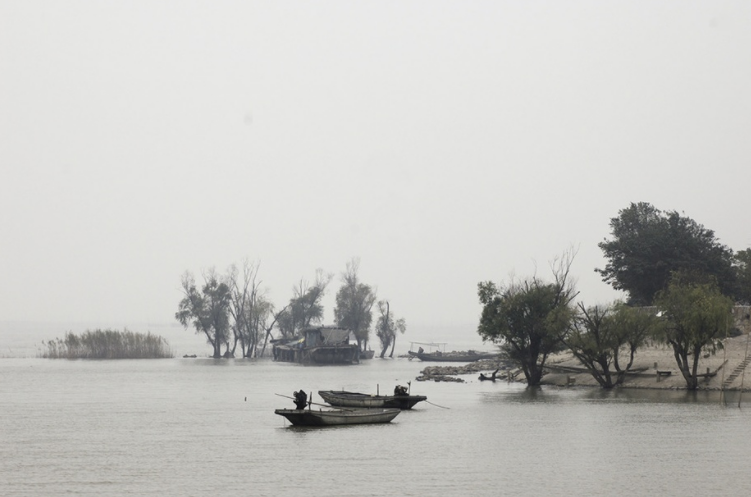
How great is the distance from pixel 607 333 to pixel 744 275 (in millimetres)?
34786

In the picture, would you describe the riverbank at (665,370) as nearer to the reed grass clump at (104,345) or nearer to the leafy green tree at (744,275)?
the leafy green tree at (744,275)

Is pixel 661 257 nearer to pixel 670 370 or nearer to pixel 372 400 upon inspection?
pixel 670 370

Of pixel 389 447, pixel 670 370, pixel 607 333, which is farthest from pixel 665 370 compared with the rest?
pixel 389 447

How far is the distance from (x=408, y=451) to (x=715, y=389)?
33.9m

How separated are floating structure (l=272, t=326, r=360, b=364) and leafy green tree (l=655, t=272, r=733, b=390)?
77.8 m

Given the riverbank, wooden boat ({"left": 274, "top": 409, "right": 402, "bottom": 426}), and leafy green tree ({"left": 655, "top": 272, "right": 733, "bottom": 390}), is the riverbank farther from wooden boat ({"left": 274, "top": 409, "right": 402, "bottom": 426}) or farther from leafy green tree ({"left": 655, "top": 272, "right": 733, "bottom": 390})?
wooden boat ({"left": 274, "top": 409, "right": 402, "bottom": 426})

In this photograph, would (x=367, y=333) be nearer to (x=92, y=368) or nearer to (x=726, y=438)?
(x=92, y=368)

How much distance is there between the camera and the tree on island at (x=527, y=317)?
252 feet

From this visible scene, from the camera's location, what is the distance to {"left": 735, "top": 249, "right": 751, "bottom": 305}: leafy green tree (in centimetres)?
9581

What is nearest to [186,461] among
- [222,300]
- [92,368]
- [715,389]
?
[715,389]

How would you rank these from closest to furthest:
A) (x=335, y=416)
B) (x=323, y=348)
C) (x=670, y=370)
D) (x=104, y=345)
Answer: (x=335, y=416) < (x=670, y=370) < (x=104, y=345) < (x=323, y=348)

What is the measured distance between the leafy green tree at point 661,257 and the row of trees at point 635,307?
107 mm

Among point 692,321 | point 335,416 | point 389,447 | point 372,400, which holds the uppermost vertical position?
point 692,321

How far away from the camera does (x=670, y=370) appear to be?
7294cm
